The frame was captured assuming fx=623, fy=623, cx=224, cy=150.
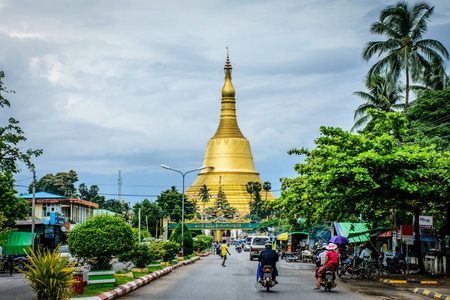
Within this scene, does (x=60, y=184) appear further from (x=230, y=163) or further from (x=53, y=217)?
(x=53, y=217)

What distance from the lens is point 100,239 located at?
50.2 feet

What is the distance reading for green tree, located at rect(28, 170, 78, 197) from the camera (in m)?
84.6

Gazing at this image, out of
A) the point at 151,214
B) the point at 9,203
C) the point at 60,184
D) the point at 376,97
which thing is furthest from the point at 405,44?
the point at 60,184

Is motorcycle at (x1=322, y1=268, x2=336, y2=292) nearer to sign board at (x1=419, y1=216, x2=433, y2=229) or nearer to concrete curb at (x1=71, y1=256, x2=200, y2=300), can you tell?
concrete curb at (x1=71, y1=256, x2=200, y2=300)

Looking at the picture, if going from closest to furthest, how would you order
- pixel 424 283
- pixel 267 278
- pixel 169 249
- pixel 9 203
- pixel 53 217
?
1. pixel 267 278
2. pixel 424 283
3. pixel 169 249
4. pixel 9 203
5. pixel 53 217

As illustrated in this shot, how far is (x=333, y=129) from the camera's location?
68.8ft

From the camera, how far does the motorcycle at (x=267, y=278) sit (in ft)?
52.2

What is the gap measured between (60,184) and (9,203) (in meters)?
50.9

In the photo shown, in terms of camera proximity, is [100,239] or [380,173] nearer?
[100,239]

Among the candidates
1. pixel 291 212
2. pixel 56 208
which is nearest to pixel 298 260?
pixel 291 212

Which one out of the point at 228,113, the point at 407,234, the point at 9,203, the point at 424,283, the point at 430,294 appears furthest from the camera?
the point at 228,113

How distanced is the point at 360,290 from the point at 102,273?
6869mm

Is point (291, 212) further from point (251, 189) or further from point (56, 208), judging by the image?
point (251, 189)

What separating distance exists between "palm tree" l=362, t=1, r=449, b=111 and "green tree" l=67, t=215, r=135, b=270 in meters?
18.1
